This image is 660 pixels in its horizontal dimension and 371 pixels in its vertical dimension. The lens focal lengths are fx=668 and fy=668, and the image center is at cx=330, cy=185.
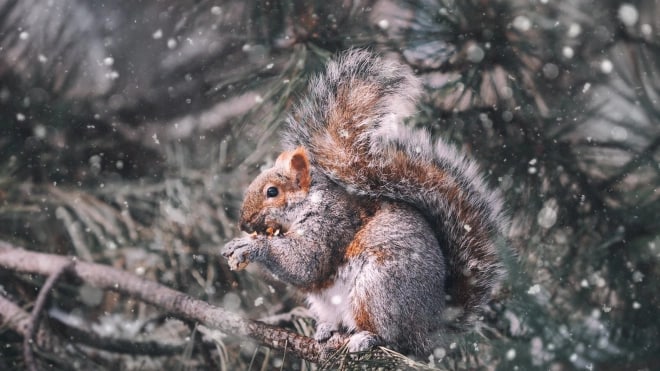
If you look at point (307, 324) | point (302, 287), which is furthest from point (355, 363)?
point (307, 324)

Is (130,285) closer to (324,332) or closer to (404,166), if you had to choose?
(324,332)

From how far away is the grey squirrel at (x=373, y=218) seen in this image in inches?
30.0

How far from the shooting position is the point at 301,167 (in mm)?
777

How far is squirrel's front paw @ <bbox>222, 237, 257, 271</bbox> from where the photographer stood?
0.74 metres

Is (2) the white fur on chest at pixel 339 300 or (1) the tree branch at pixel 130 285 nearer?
(2) the white fur on chest at pixel 339 300

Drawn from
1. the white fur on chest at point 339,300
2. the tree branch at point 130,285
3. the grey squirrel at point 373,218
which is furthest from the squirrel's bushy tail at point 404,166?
the tree branch at point 130,285

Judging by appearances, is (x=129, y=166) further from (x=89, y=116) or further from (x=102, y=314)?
(x=102, y=314)

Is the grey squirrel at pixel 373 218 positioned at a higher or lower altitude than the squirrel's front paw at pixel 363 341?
higher

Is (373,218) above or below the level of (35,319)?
above

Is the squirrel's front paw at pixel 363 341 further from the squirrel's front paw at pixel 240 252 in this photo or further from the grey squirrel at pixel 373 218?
the squirrel's front paw at pixel 240 252

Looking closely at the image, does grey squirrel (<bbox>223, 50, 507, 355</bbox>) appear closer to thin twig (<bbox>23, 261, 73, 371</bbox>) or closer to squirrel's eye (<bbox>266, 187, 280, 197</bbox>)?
squirrel's eye (<bbox>266, 187, 280, 197</bbox>)

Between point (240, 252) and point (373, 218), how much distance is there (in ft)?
0.55

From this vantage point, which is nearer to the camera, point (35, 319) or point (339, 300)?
point (339, 300)

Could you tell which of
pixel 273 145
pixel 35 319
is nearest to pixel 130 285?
pixel 35 319
